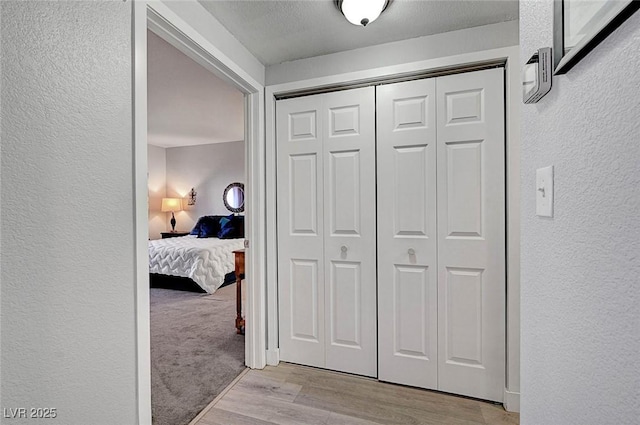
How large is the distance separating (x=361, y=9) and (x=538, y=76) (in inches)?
44.5

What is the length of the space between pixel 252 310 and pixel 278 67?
186cm

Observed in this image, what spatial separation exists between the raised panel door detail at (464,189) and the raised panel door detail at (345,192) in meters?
0.60

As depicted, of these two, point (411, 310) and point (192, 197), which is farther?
point (192, 197)

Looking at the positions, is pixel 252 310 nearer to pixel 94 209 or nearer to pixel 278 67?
pixel 94 209

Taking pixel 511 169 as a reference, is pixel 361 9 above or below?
above

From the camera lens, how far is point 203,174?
21.2 feet

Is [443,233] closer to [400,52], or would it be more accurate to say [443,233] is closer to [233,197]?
[400,52]

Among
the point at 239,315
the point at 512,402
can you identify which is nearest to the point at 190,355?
the point at 239,315

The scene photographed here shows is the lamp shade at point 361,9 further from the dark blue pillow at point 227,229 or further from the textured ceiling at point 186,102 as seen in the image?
the dark blue pillow at point 227,229

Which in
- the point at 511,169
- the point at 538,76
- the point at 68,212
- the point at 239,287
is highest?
the point at 538,76

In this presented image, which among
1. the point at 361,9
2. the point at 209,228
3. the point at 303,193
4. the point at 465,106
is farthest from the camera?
the point at 209,228

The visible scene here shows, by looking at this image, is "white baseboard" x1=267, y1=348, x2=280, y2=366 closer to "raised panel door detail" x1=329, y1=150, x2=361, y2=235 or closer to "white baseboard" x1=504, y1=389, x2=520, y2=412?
"raised panel door detail" x1=329, y1=150, x2=361, y2=235

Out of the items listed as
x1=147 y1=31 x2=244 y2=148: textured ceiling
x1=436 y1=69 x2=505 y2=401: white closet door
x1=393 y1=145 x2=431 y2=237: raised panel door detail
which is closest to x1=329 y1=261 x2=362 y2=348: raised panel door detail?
x1=393 y1=145 x2=431 y2=237: raised panel door detail

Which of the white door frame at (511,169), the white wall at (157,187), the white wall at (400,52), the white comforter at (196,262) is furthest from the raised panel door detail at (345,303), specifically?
the white wall at (157,187)
